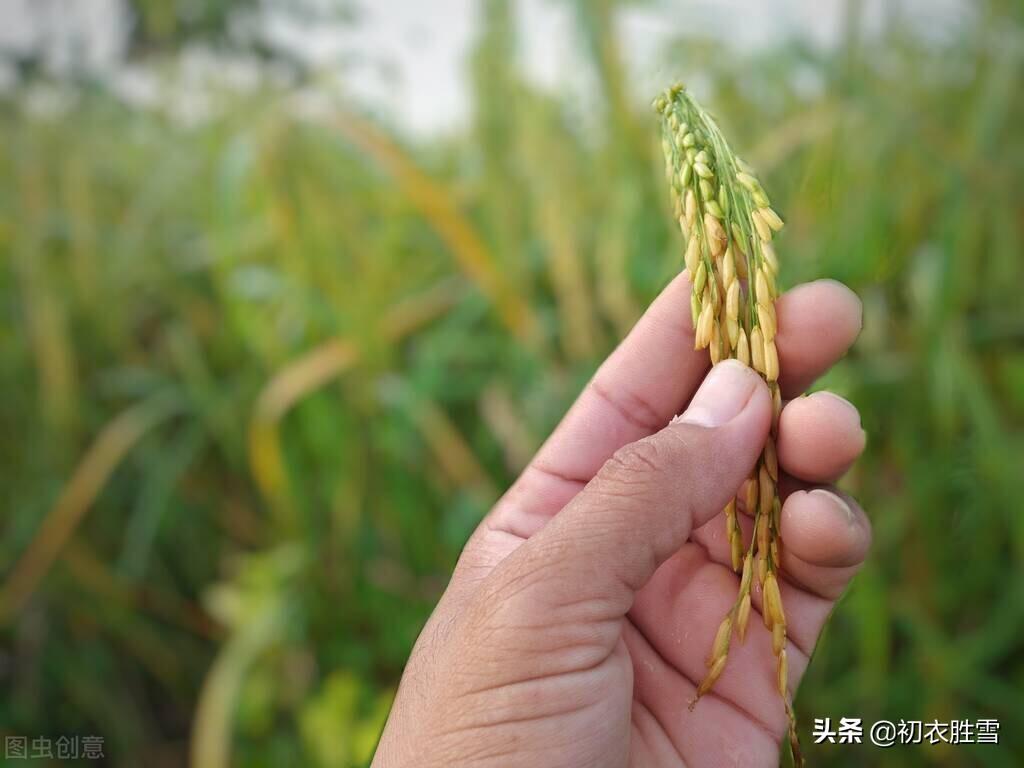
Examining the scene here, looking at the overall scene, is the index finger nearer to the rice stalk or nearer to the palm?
the palm

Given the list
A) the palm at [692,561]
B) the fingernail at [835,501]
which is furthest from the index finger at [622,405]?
the fingernail at [835,501]

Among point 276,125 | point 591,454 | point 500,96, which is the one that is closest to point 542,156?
point 500,96

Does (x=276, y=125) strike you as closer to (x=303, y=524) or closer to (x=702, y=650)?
(x=303, y=524)

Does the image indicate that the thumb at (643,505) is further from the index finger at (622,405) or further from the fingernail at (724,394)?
the index finger at (622,405)

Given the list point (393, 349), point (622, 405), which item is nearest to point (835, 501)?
point (622, 405)

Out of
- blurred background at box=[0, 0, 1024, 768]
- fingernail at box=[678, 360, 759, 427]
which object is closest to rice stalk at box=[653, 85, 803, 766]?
fingernail at box=[678, 360, 759, 427]

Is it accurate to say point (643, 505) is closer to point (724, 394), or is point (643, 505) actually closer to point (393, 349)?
point (724, 394)
